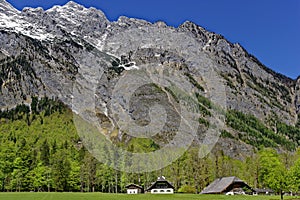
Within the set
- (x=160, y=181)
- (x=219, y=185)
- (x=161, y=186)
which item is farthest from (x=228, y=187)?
(x=160, y=181)

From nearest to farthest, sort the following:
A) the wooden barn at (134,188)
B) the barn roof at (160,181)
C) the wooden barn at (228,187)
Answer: the wooden barn at (228,187), the barn roof at (160,181), the wooden barn at (134,188)

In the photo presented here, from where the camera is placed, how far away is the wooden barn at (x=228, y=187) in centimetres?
9225

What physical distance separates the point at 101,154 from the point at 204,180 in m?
38.0

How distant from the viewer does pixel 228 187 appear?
93.3m

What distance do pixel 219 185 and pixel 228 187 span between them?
2108mm

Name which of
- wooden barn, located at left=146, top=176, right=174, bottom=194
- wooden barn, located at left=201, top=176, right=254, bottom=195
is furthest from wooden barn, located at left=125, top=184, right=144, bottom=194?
wooden barn, located at left=201, top=176, right=254, bottom=195

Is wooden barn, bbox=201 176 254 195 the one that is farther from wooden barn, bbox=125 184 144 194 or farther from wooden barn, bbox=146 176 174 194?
wooden barn, bbox=125 184 144 194

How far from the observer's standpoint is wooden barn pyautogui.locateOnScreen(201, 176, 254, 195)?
92250 mm

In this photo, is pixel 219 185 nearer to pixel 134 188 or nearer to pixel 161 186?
pixel 161 186

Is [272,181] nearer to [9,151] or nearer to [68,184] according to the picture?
[68,184]

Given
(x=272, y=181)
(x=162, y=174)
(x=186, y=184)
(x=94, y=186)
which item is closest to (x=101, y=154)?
(x=94, y=186)

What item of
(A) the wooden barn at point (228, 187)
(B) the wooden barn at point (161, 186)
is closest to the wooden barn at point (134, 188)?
(B) the wooden barn at point (161, 186)

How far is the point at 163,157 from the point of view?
13550 centimetres

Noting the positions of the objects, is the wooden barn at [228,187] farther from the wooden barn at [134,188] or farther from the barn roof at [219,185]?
the wooden barn at [134,188]
